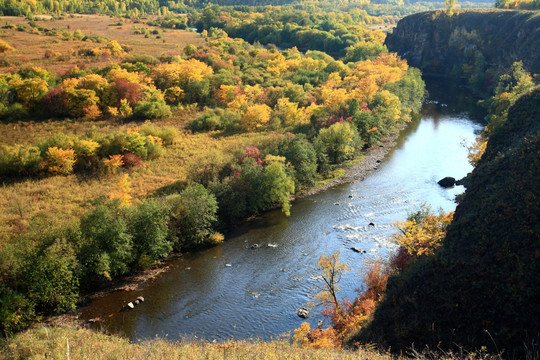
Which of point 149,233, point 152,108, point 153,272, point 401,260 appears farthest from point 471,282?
point 152,108

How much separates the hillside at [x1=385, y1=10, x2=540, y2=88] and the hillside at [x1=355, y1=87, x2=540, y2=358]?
228 ft

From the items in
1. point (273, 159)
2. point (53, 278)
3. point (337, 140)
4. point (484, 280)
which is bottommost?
point (53, 278)

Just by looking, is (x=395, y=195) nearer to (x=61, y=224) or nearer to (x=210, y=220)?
(x=210, y=220)

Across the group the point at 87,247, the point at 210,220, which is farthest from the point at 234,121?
the point at 87,247

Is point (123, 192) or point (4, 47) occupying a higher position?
point (4, 47)

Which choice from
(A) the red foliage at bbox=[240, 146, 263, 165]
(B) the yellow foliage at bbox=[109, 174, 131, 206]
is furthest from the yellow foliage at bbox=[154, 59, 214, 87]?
(B) the yellow foliage at bbox=[109, 174, 131, 206]

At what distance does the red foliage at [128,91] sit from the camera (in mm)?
62906

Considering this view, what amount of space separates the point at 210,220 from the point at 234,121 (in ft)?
89.7

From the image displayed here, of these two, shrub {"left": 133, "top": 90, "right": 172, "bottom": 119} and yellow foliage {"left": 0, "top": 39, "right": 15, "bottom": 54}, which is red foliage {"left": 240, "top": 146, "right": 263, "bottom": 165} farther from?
yellow foliage {"left": 0, "top": 39, "right": 15, "bottom": 54}

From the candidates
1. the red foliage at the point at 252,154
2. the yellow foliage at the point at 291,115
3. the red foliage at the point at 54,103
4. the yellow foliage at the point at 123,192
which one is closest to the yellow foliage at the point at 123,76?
the red foliage at the point at 54,103

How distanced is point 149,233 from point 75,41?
80.3 metres

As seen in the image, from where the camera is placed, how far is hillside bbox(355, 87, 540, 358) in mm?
22141

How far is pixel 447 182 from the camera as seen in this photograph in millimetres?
50062

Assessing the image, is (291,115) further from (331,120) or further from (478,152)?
(478,152)
